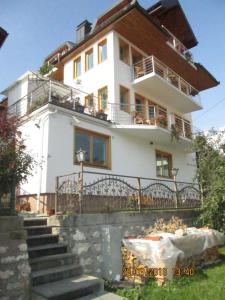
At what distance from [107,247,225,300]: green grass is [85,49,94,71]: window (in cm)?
Answer: 1345

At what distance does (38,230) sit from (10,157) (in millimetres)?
2606

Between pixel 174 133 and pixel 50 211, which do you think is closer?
pixel 50 211

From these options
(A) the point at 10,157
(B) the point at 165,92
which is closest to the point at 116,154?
(B) the point at 165,92

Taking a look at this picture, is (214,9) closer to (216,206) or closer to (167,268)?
(167,268)

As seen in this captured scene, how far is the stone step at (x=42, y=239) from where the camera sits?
7327mm

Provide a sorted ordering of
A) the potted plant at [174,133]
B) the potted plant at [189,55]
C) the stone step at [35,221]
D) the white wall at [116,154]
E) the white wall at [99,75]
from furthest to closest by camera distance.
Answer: the potted plant at [189,55]
the potted plant at [174,133]
the white wall at [99,75]
the white wall at [116,154]
the stone step at [35,221]

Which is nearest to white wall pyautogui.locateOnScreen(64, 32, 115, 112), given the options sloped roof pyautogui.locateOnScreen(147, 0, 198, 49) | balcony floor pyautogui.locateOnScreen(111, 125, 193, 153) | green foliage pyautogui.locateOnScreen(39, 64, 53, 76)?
green foliage pyautogui.locateOnScreen(39, 64, 53, 76)

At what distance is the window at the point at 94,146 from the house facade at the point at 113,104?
5 centimetres

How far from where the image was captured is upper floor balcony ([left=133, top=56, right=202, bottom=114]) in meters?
16.8

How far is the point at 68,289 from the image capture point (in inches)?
236

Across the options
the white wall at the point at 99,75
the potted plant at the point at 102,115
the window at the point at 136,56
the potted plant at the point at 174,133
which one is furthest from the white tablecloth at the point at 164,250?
the window at the point at 136,56
